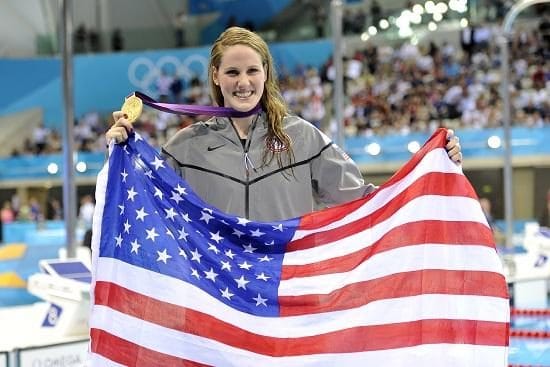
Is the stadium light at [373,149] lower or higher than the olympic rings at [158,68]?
lower

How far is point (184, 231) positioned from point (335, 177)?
51cm

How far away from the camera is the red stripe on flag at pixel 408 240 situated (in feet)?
10.2

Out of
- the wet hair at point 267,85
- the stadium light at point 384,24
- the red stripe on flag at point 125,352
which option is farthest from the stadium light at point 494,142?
the red stripe on flag at point 125,352

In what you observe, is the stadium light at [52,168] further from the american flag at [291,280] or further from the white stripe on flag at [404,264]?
the white stripe on flag at [404,264]

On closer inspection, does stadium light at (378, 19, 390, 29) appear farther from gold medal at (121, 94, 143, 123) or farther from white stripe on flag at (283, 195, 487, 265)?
gold medal at (121, 94, 143, 123)

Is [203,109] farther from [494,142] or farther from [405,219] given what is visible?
[494,142]

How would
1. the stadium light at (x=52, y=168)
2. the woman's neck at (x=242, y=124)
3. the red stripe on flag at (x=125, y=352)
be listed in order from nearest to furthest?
the red stripe on flag at (x=125, y=352) < the woman's neck at (x=242, y=124) < the stadium light at (x=52, y=168)

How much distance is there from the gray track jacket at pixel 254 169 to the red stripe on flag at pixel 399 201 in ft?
0.34

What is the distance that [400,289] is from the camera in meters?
3.06

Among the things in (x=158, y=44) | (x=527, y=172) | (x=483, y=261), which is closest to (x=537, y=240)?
(x=527, y=172)

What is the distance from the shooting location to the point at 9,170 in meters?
11.3

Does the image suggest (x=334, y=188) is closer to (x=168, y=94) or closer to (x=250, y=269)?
(x=250, y=269)

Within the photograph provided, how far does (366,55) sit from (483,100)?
1.97m

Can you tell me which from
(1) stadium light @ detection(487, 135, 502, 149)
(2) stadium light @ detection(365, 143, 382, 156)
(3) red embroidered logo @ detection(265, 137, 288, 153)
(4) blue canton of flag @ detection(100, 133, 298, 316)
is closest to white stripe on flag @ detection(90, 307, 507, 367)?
(4) blue canton of flag @ detection(100, 133, 298, 316)
